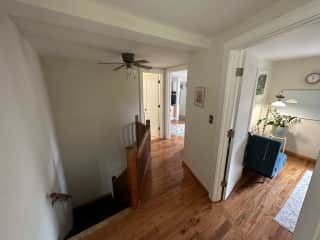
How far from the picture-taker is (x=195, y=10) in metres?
1.09

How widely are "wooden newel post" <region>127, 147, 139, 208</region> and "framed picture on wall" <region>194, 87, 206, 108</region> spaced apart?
1204mm

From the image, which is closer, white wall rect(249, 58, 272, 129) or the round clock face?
the round clock face

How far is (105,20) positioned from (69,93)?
2031 millimetres

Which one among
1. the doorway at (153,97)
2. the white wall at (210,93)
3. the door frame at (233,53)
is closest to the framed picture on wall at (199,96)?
the white wall at (210,93)

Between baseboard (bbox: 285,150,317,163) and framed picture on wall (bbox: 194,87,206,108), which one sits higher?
framed picture on wall (bbox: 194,87,206,108)

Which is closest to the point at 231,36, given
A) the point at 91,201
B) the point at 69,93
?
the point at 69,93

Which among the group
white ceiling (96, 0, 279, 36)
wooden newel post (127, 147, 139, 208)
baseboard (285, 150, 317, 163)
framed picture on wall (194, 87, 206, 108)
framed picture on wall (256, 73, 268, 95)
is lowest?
baseboard (285, 150, 317, 163)

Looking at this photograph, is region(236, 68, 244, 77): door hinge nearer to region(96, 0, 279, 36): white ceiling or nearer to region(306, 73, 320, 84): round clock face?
region(96, 0, 279, 36): white ceiling

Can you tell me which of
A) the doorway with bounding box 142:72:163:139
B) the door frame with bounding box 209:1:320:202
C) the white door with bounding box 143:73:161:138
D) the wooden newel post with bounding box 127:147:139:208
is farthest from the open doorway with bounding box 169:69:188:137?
the wooden newel post with bounding box 127:147:139:208

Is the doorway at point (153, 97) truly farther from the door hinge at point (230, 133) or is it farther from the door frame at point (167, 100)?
the door hinge at point (230, 133)

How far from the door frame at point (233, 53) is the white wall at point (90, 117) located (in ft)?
7.71

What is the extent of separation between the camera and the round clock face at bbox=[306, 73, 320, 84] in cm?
266

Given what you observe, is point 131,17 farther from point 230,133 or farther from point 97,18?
point 230,133

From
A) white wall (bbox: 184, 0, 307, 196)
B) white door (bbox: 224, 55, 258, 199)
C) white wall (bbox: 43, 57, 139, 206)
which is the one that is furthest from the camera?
white wall (bbox: 43, 57, 139, 206)
